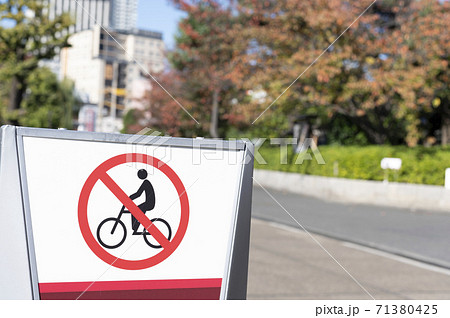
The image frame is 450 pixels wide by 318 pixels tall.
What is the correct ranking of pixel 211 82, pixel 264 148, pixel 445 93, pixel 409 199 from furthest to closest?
1. pixel 264 148
2. pixel 211 82
3. pixel 445 93
4. pixel 409 199

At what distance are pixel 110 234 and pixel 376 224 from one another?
11.1 meters

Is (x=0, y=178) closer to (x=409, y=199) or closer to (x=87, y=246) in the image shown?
(x=87, y=246)

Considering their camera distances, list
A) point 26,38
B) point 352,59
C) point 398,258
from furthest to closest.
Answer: point 26,38 < point 352,59 < point 398,258

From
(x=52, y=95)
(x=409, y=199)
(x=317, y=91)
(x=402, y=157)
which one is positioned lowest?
(x=409, y=199)

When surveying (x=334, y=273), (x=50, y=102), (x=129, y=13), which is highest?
(x=129, y=13)

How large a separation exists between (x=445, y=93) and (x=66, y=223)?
1736 centimetres

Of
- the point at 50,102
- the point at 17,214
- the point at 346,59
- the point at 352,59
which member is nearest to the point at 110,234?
the point at 17,214

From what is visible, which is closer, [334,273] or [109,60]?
[334,273]

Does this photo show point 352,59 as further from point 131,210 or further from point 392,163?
point 131,210

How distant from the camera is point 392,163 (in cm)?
1612

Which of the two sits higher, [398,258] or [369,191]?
[369,191]

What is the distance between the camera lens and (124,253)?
2365 mm

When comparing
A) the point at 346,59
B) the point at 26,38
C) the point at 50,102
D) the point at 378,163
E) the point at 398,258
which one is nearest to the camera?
the point at 398,258
